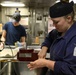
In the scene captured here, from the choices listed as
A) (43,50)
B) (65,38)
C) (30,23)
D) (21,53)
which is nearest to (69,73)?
(65,38)

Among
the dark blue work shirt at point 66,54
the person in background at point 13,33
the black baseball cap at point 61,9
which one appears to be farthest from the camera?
the person in background at point 13,33

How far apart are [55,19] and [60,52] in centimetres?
25

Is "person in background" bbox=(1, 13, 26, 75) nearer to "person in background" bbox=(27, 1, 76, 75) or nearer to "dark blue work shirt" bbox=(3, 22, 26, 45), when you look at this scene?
"dark blue work shirt" bbox=(3, 22, 26, 45)

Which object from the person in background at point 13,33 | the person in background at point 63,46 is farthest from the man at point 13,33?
the person in background at point 63,46

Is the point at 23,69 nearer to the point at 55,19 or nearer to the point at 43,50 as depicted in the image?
the point at 43,50

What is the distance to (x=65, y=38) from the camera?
133 centimetres

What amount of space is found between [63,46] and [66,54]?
8 centimetres

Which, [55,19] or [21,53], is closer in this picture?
[55,19]

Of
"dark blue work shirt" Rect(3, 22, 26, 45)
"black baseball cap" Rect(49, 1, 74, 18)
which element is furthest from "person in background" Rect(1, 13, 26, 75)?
"black baseball cap" Rect(49, 1, 74, 18)

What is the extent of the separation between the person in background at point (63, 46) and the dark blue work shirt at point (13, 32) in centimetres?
222

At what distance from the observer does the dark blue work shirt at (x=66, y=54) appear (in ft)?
4.03

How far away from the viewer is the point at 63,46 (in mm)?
A: 1316

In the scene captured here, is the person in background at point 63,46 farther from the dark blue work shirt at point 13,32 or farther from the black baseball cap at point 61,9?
the dark blue work shirt at point 13,32

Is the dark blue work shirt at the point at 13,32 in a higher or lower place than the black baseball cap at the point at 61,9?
lower
